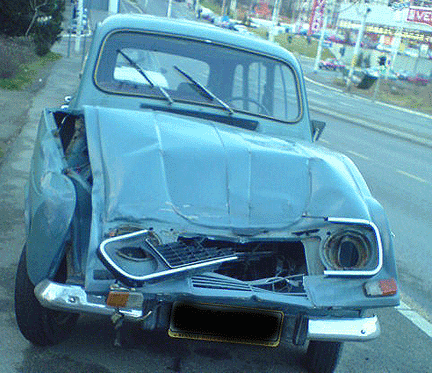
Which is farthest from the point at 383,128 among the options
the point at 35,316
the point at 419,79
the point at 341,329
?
the point at 419,79

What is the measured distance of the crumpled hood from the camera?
3.75 meters

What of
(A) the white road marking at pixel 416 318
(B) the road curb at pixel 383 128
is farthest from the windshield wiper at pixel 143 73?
(B) the road curb at pixel 383 128

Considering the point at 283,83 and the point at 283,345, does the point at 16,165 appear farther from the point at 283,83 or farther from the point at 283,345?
the point at 283,345

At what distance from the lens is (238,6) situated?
447 feet

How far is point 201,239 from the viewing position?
149 inches

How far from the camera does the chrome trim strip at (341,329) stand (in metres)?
3.72

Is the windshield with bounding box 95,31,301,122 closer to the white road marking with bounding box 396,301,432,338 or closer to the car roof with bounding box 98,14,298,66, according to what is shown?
the car roof with bounding box 98,14,298,66

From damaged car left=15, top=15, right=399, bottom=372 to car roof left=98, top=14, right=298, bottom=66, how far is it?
1.38 m

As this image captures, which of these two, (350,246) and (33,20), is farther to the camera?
(33,20)

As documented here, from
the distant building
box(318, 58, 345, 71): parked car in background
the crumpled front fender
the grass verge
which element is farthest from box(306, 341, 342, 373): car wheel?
box(318, 58, 345, 71): parked car in background

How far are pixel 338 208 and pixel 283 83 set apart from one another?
7.36 feet

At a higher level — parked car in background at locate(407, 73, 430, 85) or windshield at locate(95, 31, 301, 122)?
windshield at locate(95, 31, 301, 122)

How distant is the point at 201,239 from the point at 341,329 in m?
0.82

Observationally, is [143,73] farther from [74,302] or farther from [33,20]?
[33,20]
